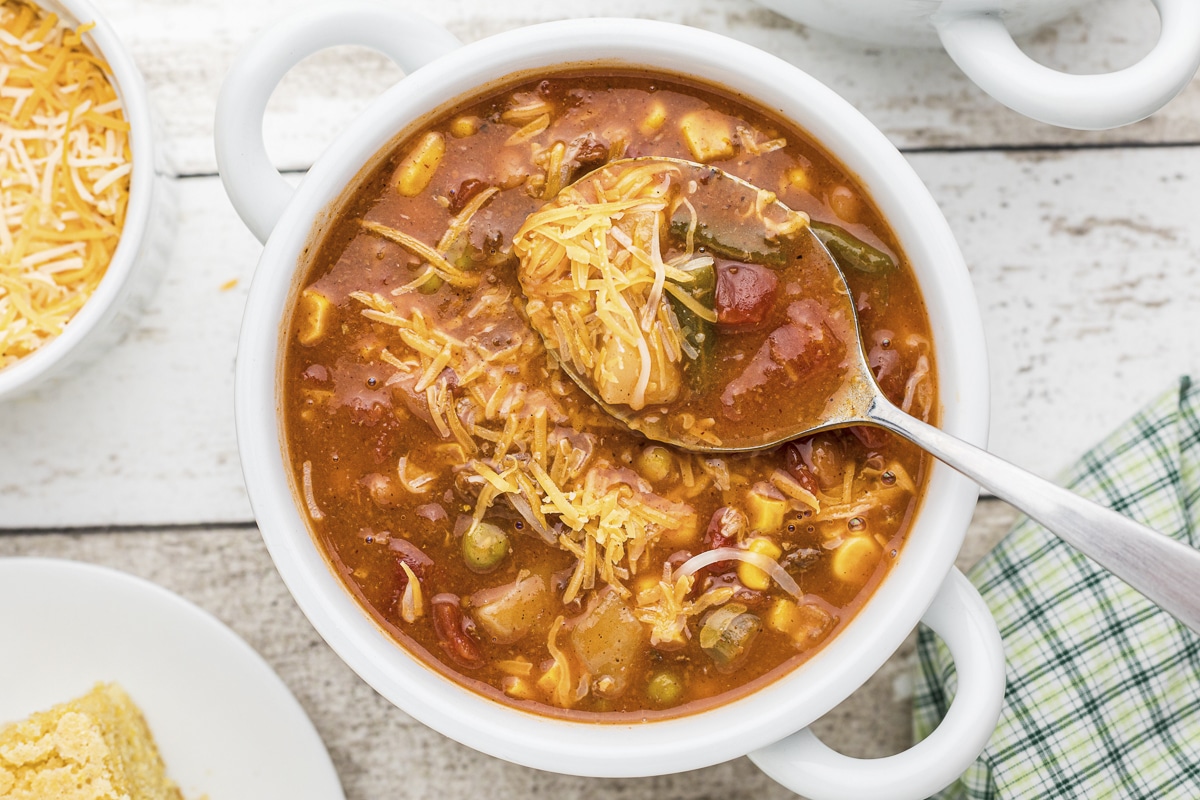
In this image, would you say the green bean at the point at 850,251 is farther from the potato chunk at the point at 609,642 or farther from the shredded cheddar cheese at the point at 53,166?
the shredded cheddar cheese at the point at 53,166

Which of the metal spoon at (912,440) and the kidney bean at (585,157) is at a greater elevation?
the kidney bean at (585,157)

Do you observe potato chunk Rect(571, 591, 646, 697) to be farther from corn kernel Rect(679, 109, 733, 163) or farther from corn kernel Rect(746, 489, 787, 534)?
corn kernel Rect(679, 109, 733, 163)

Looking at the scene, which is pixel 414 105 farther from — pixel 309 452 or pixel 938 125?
pixel 938 125

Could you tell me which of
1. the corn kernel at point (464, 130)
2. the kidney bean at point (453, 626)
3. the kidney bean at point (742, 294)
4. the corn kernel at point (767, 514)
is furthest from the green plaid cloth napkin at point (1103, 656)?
the corn kernel at point (464, 130)

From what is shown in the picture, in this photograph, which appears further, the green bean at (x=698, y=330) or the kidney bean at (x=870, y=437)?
the kidney bean at (x=870, y=437)

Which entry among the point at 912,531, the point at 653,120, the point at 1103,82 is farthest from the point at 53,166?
the point at 1103,82

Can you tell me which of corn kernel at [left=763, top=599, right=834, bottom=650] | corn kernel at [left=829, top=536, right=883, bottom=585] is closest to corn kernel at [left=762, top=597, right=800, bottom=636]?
corn kernel at [left=763, top=599, right=834, bottom=650]

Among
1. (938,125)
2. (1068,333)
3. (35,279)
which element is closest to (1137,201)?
Result: (1068,333)
